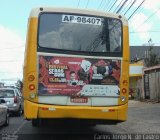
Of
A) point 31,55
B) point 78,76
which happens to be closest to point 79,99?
point 78,76

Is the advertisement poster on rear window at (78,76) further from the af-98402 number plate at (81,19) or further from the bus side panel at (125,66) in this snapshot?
the af-98402 number plate at (81,19)

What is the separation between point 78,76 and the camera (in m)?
12.9

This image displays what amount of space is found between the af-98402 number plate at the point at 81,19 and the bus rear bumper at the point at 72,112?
249cm

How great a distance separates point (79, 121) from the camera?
42.2 ft

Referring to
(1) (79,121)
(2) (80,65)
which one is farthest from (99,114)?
(2) (80,65)

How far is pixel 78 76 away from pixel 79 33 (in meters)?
1.26

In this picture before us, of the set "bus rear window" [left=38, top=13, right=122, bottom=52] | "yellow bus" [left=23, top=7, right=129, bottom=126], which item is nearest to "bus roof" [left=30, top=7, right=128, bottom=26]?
"yellow bus" [left=23, top=7, right=129, bottom=126]

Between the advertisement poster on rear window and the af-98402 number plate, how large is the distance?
1.10 metres

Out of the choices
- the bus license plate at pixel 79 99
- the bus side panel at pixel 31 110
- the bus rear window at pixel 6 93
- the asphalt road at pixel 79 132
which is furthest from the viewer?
the bus rear window at pixel 6 93

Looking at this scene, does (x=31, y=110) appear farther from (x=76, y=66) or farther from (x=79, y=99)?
(x=76, y=66)

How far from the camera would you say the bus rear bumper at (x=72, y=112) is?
12453 millimetres

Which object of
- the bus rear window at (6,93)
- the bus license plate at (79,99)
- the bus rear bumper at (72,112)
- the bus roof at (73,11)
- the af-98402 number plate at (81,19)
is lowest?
the bus rear bumper at (72,112)

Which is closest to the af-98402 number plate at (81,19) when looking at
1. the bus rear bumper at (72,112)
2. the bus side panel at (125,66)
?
the bus side panel at (125,66)

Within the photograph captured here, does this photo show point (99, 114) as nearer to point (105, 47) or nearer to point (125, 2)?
point (105, 47)
